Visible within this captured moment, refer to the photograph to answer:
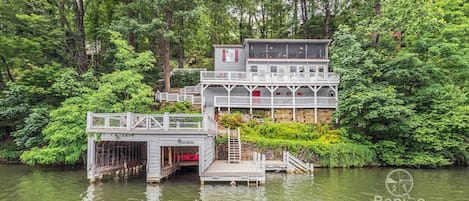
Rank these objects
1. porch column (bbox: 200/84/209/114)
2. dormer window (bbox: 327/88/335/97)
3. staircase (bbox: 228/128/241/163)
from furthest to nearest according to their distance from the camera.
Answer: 1. dormer window (bbox: 327/88/335/97)
2. porch column (bbox: 200/84/209/114)
3. staircase (bbox: 228/128/241/163)

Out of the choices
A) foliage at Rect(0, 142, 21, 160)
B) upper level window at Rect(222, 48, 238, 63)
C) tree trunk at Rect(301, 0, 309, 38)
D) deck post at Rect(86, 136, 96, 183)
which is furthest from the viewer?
tree trunk at Rect(301, 0, 309, 38)

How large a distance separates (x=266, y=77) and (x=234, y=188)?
15.3 meters

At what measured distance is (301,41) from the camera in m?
30.8

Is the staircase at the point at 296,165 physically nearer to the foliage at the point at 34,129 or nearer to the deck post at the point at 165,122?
the deck post at the point at 165,122

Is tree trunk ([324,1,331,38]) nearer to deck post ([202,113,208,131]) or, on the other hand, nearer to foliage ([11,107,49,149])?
deck post ([202,113,208,131])

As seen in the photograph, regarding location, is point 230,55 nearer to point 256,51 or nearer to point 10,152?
point 256,51

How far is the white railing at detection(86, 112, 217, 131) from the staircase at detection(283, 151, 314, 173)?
7173 mm

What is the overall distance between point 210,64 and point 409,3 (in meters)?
22.0

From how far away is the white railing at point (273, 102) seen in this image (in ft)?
92.5

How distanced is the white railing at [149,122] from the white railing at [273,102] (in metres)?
12.6

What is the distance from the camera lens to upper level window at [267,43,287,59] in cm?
3127

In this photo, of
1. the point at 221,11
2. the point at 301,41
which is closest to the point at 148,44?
the point at 221,11

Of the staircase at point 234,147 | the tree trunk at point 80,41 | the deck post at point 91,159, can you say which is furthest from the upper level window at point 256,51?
the deck post at point 91,159

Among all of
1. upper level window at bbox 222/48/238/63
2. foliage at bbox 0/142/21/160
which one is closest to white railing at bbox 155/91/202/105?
upper level window at bbox 222/48/238/63
